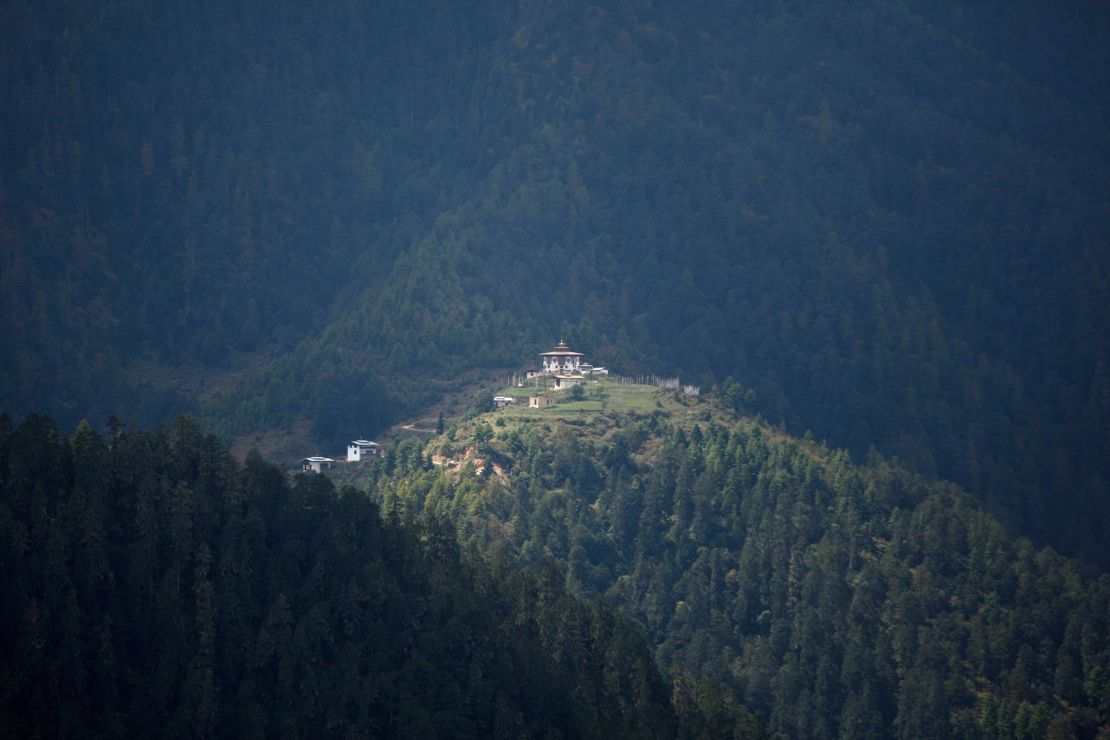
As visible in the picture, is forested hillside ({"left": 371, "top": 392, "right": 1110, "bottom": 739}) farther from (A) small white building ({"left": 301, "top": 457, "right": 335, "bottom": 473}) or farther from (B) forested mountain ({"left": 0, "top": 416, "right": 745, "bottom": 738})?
(B) forested mountain ({"left": 0, "top": 416, "right": 745, "bottom": 738})

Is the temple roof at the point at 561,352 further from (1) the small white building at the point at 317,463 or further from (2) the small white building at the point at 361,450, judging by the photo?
(1) the small white building at the point at 317,463

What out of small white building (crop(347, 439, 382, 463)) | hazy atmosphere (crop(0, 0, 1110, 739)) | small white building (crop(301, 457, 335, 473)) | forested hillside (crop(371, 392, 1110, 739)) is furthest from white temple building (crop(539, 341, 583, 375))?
small white building (crop(301, 457, 335, 473))

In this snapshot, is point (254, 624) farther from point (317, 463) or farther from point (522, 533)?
point (317, 463)

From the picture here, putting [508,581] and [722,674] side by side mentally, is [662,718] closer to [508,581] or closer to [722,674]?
[508,581]

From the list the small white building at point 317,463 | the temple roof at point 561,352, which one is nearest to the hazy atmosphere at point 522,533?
the small white building at point 317,463

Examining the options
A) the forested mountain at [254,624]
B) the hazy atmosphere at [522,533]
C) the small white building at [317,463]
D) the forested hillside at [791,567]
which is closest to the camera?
the forested mountain at [254,624]

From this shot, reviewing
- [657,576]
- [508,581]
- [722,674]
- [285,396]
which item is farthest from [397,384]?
[508,581]
